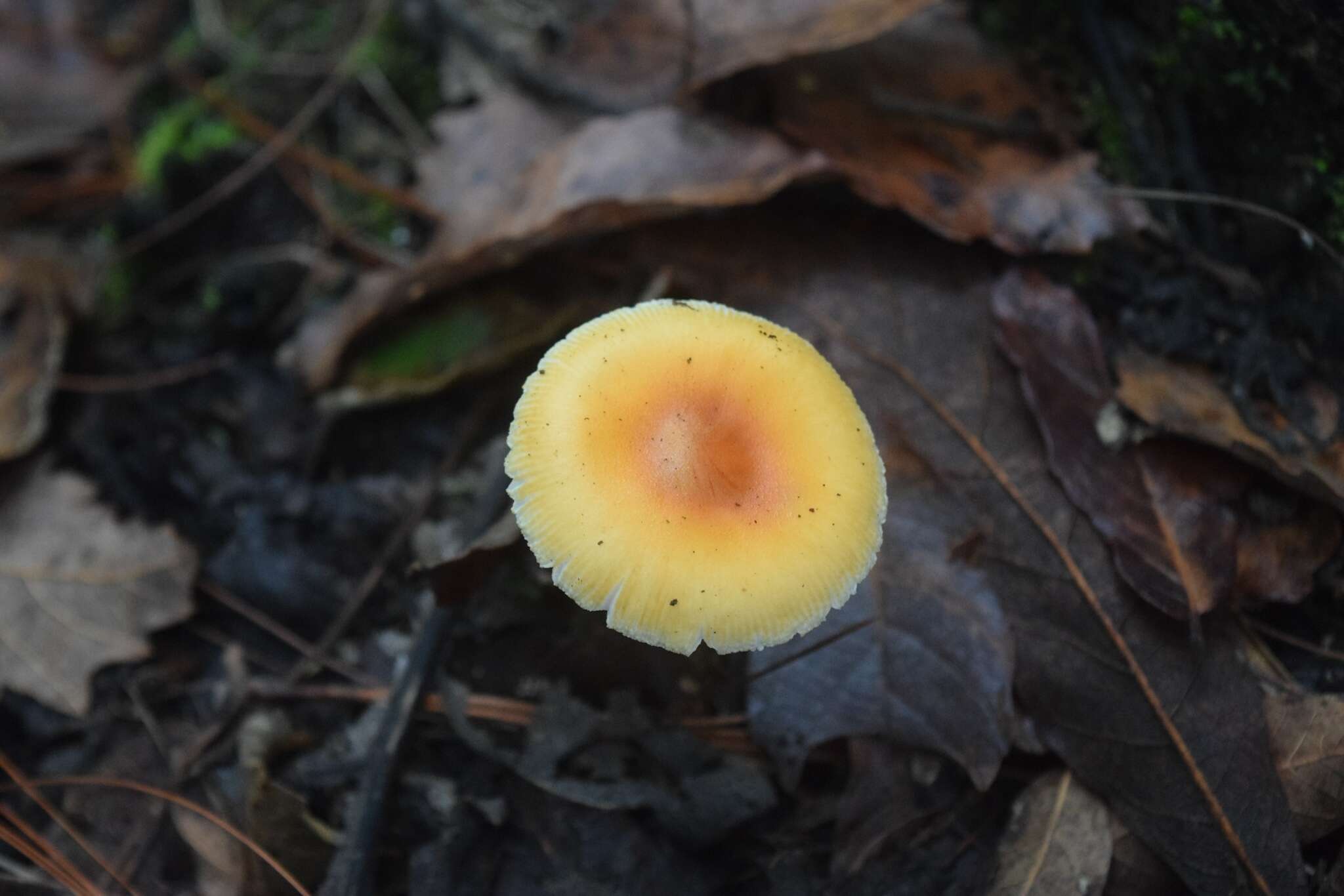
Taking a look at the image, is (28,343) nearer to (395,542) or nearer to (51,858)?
(395,542)

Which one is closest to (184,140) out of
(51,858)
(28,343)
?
(28,343)

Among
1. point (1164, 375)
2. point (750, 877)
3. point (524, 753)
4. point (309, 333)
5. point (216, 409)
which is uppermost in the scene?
point (1164, 375)

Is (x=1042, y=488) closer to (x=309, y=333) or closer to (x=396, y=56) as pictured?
(x=309, y=333)

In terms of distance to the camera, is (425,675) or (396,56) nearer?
(425,675)

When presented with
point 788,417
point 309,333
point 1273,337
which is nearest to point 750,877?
point 788,417

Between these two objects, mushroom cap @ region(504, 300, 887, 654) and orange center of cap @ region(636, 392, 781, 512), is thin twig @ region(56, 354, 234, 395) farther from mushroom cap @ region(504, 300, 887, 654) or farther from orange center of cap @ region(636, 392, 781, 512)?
orange center of cap @ region(636, 392, 781, 512)
